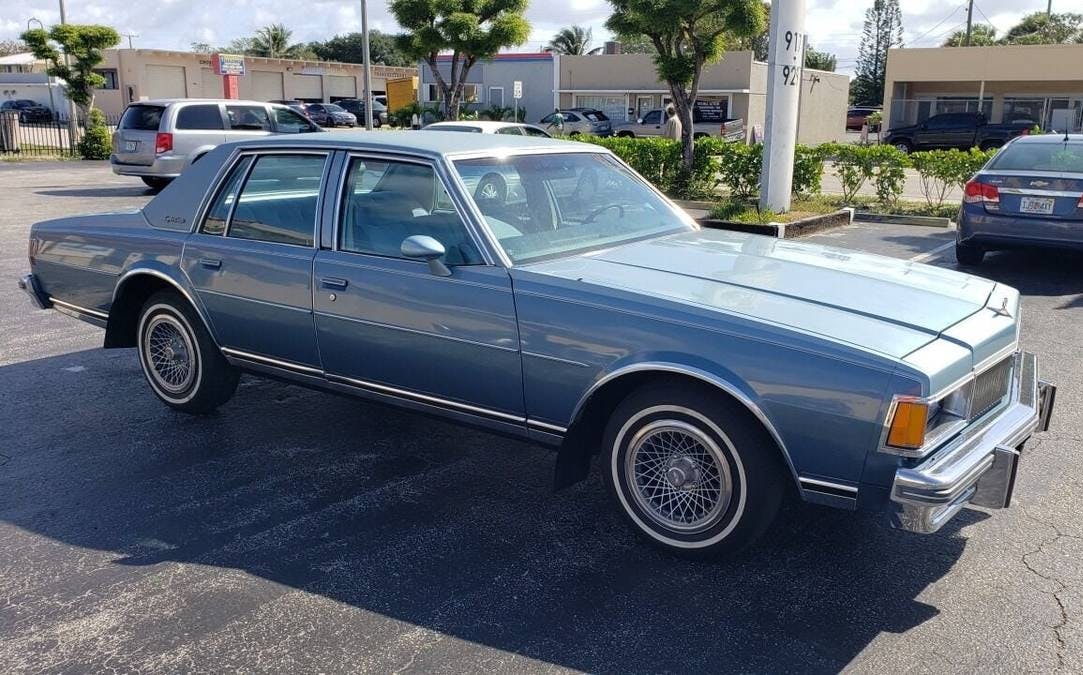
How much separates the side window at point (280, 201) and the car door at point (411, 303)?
232 mm

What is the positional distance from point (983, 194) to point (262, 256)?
7750mm

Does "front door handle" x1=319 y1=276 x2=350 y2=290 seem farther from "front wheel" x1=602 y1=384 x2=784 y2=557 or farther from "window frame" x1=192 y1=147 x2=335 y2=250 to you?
"front wheel" x1=602 y1=384 x2=784 y2=557

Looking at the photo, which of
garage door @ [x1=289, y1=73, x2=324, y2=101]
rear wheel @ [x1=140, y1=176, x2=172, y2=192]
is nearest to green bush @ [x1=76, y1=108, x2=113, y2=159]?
rear wheel @ [x1=140, y1=176, x2=172, y2=192]

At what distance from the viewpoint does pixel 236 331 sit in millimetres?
5188

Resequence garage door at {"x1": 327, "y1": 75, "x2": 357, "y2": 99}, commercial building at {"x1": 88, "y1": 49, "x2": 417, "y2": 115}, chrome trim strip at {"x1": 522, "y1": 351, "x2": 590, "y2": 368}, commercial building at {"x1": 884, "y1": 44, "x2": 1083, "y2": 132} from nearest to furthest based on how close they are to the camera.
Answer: chrome trim strip at {"x1": 522, "y1": 351, "x2": 590, "y2": 368} → commercial building at {"x1": 884, "y1": 44, "x2": 1083, "y2": 132} → commercial building at {"x1": 88, "y1": 49, "x2": 417, "y2": 115} → garage door at {"x1": 327, "y1": 75, "x2": 357, "y2": 99}

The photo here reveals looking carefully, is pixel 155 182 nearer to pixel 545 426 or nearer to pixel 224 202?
pixel 224 202

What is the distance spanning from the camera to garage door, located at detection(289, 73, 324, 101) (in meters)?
63.1

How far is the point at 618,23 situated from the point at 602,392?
14356mm

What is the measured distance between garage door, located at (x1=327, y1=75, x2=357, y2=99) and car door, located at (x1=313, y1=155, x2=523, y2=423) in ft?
210

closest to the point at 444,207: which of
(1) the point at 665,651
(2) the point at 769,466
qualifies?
(2) the point at 769,466

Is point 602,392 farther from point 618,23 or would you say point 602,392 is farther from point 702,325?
point 618,23

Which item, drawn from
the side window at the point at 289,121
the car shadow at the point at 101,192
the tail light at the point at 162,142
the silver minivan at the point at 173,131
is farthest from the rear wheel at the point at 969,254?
the car shadow at the point at 101,192

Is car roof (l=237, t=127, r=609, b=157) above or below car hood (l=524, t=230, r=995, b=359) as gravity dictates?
above

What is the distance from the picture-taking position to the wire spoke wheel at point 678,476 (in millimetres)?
3729
